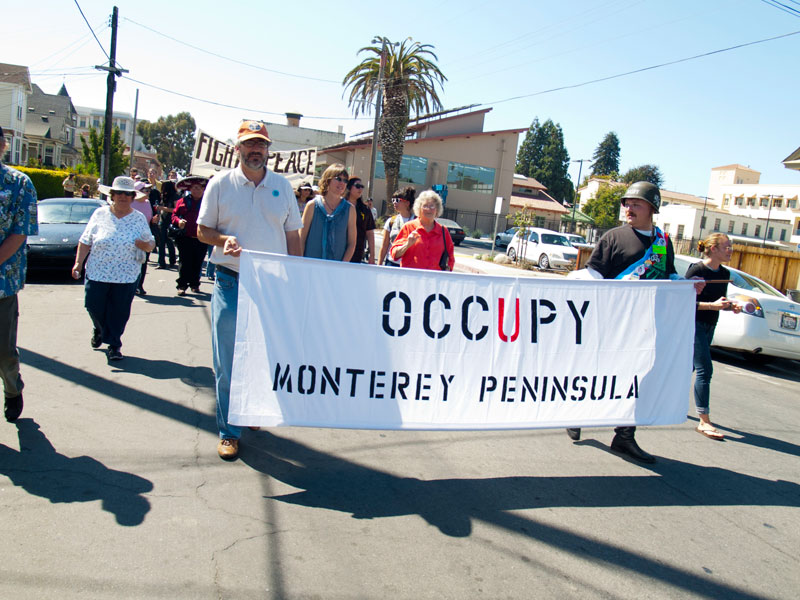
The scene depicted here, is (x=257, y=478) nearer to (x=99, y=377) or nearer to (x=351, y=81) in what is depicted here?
(x=99, y=377)

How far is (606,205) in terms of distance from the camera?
69.5 metres

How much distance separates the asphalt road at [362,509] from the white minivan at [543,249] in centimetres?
1902

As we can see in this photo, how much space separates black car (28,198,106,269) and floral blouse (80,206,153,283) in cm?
Answer: 479

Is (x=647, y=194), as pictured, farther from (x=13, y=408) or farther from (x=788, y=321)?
(x=788, y=321)

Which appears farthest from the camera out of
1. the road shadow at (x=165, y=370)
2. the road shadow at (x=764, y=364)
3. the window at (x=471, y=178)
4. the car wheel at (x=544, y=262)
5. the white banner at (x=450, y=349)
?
the window at (x=471, y=178)

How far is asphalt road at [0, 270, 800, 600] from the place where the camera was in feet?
9.46

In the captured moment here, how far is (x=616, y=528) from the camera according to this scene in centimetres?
363

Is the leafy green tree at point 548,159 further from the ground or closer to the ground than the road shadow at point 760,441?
further from the ground

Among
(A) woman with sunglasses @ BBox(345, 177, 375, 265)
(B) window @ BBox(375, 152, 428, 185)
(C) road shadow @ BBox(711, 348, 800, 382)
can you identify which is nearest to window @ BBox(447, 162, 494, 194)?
(B) window @ BBox(375, 152, 428, 185)

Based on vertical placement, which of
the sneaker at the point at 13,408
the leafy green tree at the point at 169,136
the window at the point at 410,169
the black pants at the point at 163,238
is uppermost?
the leafy green tree at the point at 169,136

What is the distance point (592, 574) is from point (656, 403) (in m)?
1.88

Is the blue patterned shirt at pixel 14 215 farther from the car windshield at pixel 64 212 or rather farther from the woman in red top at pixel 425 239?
the car windshield at pixel 64 212

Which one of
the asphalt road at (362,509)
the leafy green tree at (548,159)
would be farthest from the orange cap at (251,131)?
the leafy green tree at (548,159)

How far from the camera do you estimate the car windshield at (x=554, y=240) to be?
25.6 m
